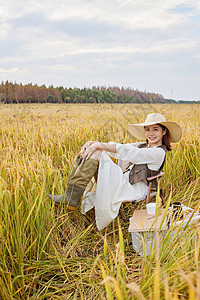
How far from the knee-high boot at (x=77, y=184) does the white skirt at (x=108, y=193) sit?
0.09m

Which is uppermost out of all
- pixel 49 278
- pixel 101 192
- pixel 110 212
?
pixel 101 192

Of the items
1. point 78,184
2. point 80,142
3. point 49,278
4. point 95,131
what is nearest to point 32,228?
point 49,278

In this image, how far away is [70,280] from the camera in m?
1.85

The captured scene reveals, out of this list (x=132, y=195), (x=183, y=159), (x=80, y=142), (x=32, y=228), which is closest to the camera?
(x=32, y=228)

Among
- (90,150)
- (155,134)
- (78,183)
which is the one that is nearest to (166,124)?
(155,134)

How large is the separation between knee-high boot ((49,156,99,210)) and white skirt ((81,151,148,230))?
0.09 meters

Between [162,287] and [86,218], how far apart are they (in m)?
1.58

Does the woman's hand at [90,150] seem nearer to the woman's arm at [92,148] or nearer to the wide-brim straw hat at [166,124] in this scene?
the woman's arm at [92,148]

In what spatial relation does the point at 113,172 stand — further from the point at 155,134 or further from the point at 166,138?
the point at 166,138

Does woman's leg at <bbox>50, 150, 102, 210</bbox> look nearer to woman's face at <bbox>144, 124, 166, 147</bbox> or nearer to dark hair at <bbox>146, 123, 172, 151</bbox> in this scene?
woman's face at <bbox>144, 124, 166, 147</bbox>

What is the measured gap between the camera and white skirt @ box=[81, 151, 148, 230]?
7.77 feet

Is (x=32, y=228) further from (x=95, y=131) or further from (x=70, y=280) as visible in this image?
(x=95, y=131)

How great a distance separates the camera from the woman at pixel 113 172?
2.37 m

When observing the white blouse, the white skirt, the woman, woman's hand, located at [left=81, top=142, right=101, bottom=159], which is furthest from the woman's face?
woman's hand, located at [left=81, top=142, right=101, bottom=159]
